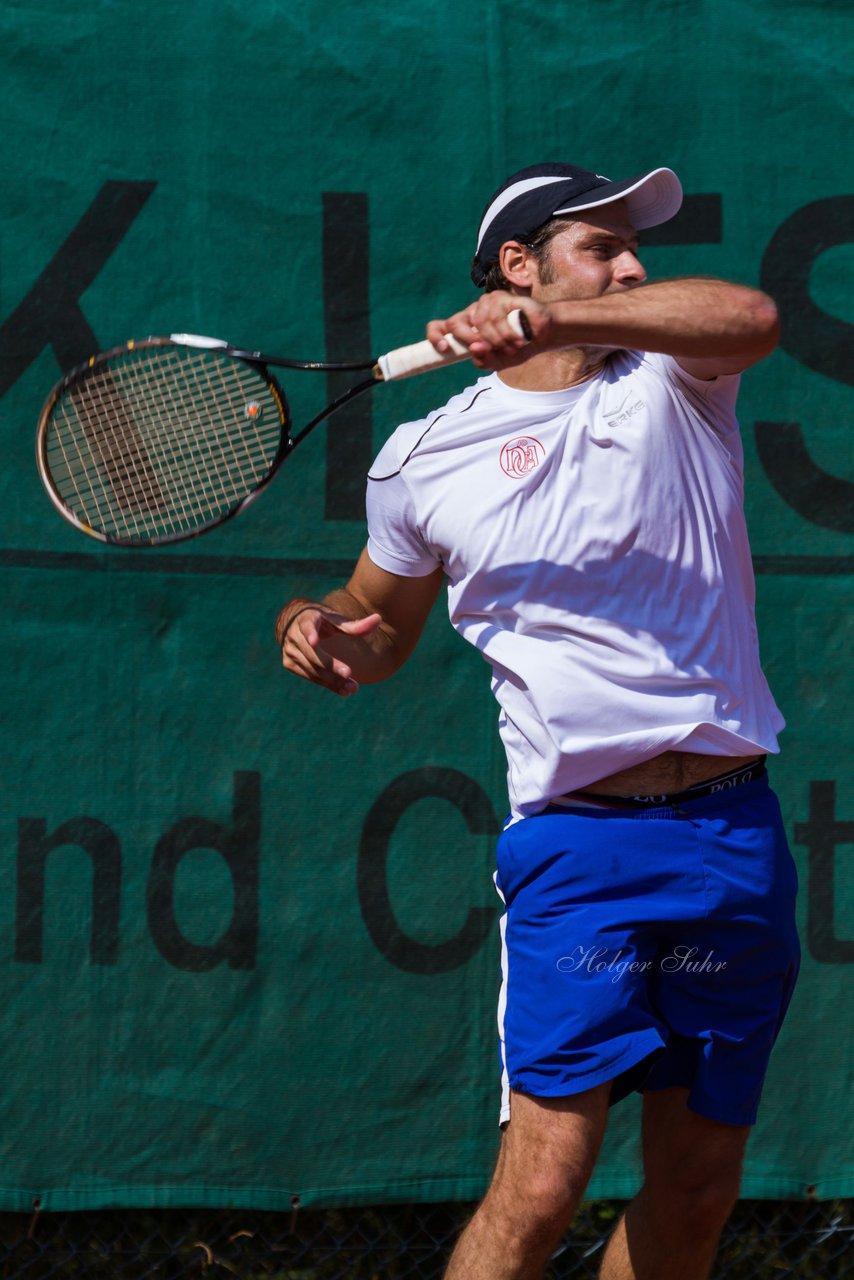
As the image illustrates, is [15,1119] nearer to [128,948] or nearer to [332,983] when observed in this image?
[128,948]

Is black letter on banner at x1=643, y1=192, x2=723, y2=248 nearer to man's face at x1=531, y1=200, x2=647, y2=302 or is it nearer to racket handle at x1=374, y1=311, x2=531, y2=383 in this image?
man's face at x1=531, y1=200, x2=647, y2=302

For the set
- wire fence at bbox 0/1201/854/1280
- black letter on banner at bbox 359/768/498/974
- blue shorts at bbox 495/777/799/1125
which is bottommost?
wire fence at bbox 0/1201/854/1280

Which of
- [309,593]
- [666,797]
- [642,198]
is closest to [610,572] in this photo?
[666,797]

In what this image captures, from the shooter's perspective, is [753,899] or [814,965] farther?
[814,965]

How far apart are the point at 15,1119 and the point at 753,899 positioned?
63.6 inches

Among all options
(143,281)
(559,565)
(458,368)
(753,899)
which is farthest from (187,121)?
(753,899)

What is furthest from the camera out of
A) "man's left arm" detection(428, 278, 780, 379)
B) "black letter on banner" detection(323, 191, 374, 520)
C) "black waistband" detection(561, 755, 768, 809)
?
"black letter on banner" detection(323, 191, 374, 520)

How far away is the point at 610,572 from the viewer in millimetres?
2121

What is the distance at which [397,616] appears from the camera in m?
2.48

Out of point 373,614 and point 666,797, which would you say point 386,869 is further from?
point 666,797

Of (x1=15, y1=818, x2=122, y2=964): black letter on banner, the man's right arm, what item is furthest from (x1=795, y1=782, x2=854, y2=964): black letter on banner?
(x1=15, y1=818, x2=122, y2=964): black letter on banner

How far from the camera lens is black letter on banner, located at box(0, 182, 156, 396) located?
3.01 m

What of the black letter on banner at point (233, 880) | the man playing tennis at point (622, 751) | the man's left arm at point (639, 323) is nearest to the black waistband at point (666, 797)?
the man playing tennis at point (622, 751)

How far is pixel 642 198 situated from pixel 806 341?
2.97 ft
